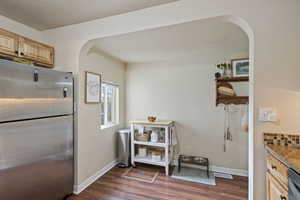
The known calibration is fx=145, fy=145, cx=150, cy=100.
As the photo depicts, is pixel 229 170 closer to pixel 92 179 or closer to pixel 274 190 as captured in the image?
pixel 274 190

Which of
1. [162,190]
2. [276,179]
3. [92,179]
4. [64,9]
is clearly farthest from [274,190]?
[64,9]

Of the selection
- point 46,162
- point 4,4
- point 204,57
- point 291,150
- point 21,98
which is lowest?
point 46,162

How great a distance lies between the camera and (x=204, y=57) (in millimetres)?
2926

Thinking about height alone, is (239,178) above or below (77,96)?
below

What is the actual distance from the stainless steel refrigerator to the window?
1.11 m

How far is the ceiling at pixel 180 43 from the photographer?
74.2 inches

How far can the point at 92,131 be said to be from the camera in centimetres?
244

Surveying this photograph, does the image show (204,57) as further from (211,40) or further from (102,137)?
(102,137)

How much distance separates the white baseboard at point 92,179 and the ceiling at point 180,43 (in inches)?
83.8

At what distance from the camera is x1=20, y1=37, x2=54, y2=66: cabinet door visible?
5.69ft

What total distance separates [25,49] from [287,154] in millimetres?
2846

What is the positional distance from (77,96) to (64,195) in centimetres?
132

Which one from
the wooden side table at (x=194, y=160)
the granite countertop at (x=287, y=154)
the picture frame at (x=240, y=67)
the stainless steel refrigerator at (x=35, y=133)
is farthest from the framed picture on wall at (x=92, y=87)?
the picture frame at (x=240, y=67)

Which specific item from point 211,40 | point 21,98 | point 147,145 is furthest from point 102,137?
point 211,40
